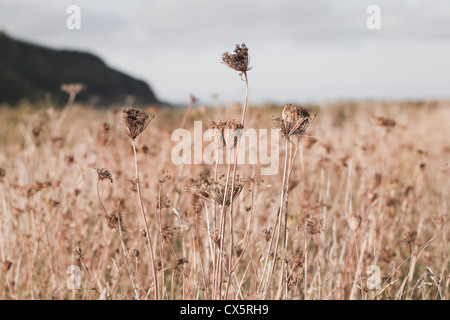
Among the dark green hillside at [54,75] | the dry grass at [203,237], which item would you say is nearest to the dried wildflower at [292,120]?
the dry grass at [203,237]

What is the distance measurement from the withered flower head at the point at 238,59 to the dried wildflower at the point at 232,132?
166mm

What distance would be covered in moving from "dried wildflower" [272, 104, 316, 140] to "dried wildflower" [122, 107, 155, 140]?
404mm

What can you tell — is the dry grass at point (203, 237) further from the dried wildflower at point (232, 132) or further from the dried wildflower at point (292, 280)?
the dried wildflower at point (232, 132)

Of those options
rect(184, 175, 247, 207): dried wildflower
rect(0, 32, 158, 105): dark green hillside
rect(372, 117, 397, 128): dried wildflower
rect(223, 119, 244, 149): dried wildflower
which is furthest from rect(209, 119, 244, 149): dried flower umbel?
rect(0, 32, 158, 105): dark green hillside

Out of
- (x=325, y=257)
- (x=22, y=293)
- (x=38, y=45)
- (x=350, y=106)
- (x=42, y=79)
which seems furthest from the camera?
(x=38, y=45)

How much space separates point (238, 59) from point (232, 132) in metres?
0.22

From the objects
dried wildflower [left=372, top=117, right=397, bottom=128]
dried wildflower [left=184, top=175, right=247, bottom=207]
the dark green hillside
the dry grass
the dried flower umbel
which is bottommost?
the dry grass

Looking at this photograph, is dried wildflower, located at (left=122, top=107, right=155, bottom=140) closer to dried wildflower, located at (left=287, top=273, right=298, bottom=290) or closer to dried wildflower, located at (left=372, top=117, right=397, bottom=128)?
dried wildflower, located at (left=287, top=273, right=298, bottom=290)

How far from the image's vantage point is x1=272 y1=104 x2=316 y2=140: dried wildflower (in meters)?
1.35

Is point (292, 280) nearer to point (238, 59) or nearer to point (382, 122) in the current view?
point (238, 59)
